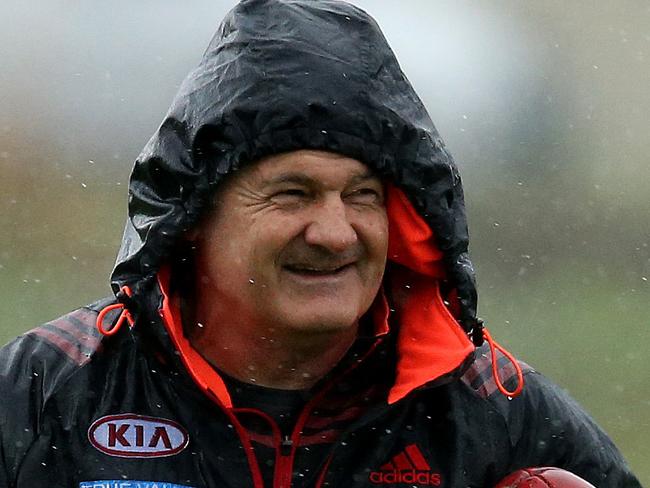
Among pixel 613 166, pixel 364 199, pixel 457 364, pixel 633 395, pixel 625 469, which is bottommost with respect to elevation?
pixel 613 166

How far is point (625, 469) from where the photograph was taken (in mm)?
4871

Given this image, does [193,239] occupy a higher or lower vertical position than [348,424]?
higher

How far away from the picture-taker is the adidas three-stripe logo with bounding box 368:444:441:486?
4.62m

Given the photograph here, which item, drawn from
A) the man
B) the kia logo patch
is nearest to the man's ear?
the man

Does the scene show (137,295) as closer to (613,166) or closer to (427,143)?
(427,143)

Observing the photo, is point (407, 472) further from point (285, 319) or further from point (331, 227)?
Result: point (331, 227)

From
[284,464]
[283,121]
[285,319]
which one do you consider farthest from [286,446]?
Answer: [283,121]

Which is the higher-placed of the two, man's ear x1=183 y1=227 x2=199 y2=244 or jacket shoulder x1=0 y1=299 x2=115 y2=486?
man's ear x1=183 y1=227 x2=199 y2=244

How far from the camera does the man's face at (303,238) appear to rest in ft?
14.4

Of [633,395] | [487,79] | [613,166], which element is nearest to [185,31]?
[487,79]

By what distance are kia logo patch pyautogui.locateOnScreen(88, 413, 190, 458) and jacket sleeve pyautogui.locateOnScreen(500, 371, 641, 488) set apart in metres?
0.83

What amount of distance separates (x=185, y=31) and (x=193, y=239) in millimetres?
17589

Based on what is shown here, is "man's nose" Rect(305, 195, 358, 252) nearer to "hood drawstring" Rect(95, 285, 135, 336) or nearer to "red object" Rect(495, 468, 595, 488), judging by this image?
"hood drawstring" Rect(95, 285, 135, 336)

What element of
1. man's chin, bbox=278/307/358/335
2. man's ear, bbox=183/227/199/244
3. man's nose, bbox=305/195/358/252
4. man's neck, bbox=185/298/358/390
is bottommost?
man's neck, bbox=185/298/358/390
